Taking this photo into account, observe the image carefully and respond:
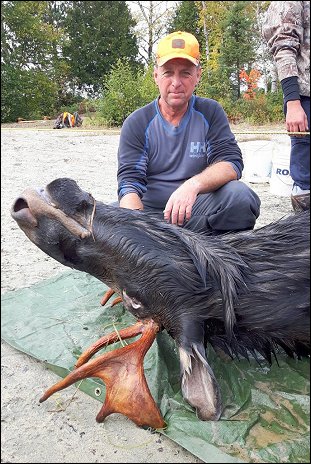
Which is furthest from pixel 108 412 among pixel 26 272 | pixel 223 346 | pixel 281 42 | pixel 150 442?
pixel 281 42

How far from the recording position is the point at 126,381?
85.7 inches

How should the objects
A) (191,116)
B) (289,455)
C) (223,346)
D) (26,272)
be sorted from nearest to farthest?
1. (289,455)
2. (223,346)
3. (191,116)
4. (26,272)

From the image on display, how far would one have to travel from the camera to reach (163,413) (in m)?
2.18

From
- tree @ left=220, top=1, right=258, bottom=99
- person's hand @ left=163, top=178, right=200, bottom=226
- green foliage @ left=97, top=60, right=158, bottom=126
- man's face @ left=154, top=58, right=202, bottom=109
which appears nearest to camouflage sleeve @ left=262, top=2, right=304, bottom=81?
tree @ left=220, top=1, right=258, bottom=99

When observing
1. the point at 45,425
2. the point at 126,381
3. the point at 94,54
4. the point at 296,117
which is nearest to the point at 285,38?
the point at 296,117

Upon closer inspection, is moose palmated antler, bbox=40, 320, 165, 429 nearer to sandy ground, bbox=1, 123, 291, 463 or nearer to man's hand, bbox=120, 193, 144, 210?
sandy ground, bbox=1, 123, 291, 463

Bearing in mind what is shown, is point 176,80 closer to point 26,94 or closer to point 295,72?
point 295,72

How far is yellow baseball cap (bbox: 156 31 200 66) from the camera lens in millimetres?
3100

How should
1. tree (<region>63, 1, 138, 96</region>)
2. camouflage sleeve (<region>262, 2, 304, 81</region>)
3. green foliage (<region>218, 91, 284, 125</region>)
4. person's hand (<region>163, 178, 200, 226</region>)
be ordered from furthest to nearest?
green foliage (<region>218, 91, 284, 125</region>) < camouflage sleeve (<region>262, 2, 304, 81</region>) < person's hand (<region>163, 178, 200, 226</region>) < tree (<region>63, 1, 138, 96</region>)

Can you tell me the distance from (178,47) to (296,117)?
874mm

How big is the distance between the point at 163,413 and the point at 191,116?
2000 millimetres

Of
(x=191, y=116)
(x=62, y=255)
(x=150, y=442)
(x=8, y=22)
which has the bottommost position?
(x=150, y=442)

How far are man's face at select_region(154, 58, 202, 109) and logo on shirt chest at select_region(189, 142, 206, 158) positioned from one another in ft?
0.95

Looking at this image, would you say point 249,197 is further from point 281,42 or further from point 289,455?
point 289,455
